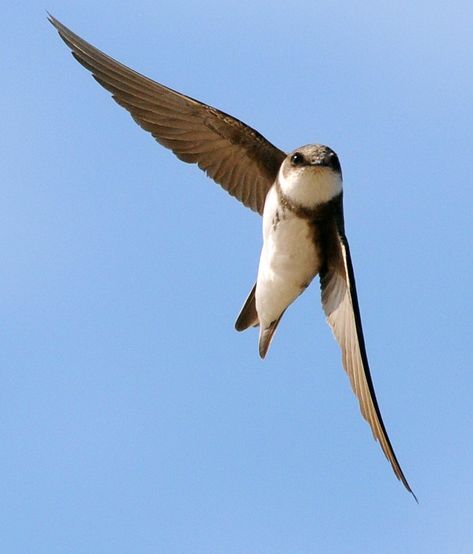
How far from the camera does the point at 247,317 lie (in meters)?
9.24

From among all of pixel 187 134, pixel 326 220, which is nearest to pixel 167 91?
pixel 187 134

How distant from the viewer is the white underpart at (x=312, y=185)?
27.3 ft

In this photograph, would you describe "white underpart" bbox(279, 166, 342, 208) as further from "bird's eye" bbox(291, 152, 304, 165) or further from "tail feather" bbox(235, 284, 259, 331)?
"tail feather" bbox(235, 284, 259, 331)

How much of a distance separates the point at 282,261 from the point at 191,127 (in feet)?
4.37

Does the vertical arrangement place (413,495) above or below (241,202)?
below

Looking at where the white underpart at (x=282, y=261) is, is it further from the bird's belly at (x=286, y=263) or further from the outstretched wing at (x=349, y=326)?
the outstretched wing at (x=349, y=326)

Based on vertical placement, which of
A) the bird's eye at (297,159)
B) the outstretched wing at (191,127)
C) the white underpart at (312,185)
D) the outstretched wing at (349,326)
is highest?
the outstretched wing at (191,127)

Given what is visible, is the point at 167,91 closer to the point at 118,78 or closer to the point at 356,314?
the point at 118,78

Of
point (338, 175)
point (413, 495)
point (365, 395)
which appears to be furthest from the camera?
point (338, 175)

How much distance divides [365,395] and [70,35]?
322 centimetres

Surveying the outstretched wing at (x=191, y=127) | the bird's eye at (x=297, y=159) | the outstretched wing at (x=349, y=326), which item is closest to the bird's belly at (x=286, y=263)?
the outstretched wing at (x=349, y=326)

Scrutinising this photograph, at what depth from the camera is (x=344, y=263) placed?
8242 millimetres

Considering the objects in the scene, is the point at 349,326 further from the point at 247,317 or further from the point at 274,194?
the point at 247,317

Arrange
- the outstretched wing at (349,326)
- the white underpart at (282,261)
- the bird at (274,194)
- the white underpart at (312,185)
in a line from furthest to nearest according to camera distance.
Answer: the white underpart at (282,261), the white underpart at (312,185), the bird at (274,194), the outstretched wing at (349,326)
